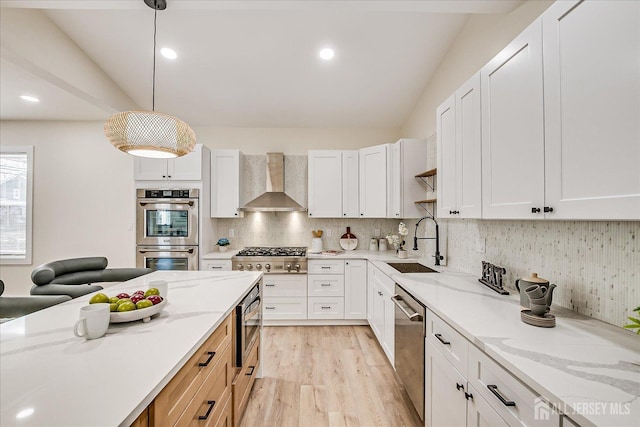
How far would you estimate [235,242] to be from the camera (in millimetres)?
4148

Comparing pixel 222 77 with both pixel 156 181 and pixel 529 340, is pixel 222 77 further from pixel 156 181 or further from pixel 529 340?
pixel 529 340

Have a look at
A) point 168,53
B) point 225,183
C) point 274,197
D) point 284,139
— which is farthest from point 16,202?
point 284,139

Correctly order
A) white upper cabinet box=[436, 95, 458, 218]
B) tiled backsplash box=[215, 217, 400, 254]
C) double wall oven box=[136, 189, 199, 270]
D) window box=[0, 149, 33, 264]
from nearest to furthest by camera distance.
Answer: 1. white upper cabinet box=[436, 95, 458, 218]
2. double wall oven box=[136, 189, 199, 270]
3. window box=[0, 149, 33, 264]
4. tiled backsplash box=[215, 217, 400, 254]

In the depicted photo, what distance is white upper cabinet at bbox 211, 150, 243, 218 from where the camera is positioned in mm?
3791

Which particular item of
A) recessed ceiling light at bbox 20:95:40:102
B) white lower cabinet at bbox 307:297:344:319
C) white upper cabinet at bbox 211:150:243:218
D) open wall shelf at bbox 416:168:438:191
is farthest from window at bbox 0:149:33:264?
open wall shelf at bbox 416:168:438:191

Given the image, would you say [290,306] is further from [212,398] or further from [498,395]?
[498,395]

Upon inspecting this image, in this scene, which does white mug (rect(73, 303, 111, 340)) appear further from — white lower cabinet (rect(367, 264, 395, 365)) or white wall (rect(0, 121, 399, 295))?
white wall (rect(0, 121, 399, 295))

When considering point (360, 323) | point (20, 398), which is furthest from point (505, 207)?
point (360, 323)

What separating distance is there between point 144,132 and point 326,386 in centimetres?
234

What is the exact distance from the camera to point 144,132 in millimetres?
1616

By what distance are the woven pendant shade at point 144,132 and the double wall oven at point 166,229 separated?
1.88 m

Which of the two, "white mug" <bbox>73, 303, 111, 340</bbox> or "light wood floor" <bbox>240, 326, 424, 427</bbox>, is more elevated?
"white mug" <bbox>73, 303, 111, 340</bbox>

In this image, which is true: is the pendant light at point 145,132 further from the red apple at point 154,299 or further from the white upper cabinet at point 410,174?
the white upper cabinet at point 410,174

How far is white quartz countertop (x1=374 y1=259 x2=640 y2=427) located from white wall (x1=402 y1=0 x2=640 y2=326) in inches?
5.0
